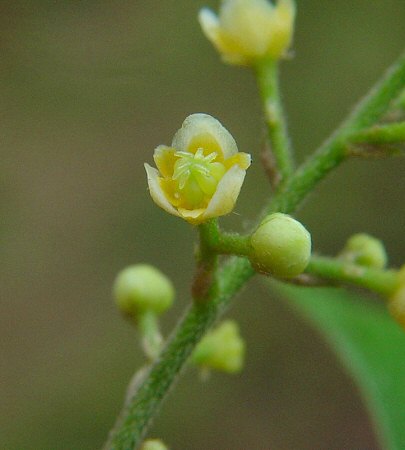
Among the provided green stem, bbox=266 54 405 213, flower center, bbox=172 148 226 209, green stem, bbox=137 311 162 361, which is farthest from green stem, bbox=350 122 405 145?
green stem, bbox=137 311 162 361

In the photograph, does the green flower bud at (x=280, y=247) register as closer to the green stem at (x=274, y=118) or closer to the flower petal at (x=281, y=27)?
the green stem at (x=274, y=118)

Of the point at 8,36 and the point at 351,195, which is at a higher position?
the point at 8,36

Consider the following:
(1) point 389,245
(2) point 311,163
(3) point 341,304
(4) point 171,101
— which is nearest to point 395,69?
(2) point 311,163

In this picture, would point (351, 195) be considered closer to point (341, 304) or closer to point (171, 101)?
point (171, 101)

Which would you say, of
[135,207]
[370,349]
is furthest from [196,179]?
[135,207]

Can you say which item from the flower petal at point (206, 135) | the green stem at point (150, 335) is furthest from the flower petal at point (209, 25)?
the green stem at point (150, 335)

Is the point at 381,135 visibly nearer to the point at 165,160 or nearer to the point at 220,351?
the point at 165,160

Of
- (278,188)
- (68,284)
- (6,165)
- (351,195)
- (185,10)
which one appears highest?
(185,10)
